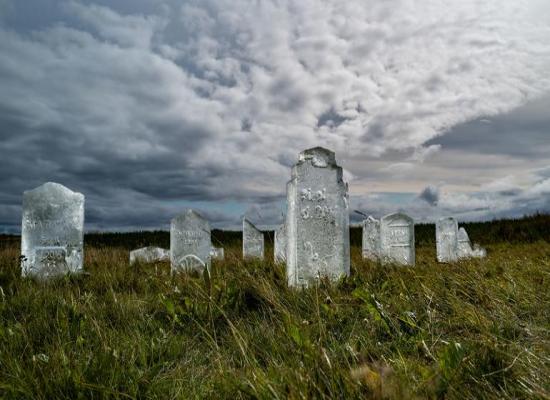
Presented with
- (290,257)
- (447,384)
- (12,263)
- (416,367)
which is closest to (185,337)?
(416,367)

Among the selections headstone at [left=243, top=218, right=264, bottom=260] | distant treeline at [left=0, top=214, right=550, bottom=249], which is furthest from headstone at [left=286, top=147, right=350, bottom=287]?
distant treeline at [left=0, top=214, right=550, bottom=249]

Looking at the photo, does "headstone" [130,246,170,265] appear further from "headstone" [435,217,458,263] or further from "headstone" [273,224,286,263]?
"headstone" [435,217,458,263]

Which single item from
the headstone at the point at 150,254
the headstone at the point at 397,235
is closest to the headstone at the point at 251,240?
the headstone at the point at 150,254

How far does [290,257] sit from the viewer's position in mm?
6070

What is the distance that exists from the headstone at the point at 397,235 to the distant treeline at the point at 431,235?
26.4ft

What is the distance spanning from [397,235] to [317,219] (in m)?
5.81

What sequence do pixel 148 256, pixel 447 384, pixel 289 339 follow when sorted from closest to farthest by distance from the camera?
pixel 447 384
pixel 289 339
pixel 148 256

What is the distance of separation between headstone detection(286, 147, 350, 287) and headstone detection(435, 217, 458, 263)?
898 centimetres

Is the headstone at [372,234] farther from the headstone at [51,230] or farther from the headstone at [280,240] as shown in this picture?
the headstone at [51,230]

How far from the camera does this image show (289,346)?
9.33ft

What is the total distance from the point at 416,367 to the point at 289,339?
2.77 ft

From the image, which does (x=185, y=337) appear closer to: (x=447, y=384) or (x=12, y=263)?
(x=447, y=384)

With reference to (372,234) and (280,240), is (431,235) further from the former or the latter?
(280,240)

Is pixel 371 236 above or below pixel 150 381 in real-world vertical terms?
above
